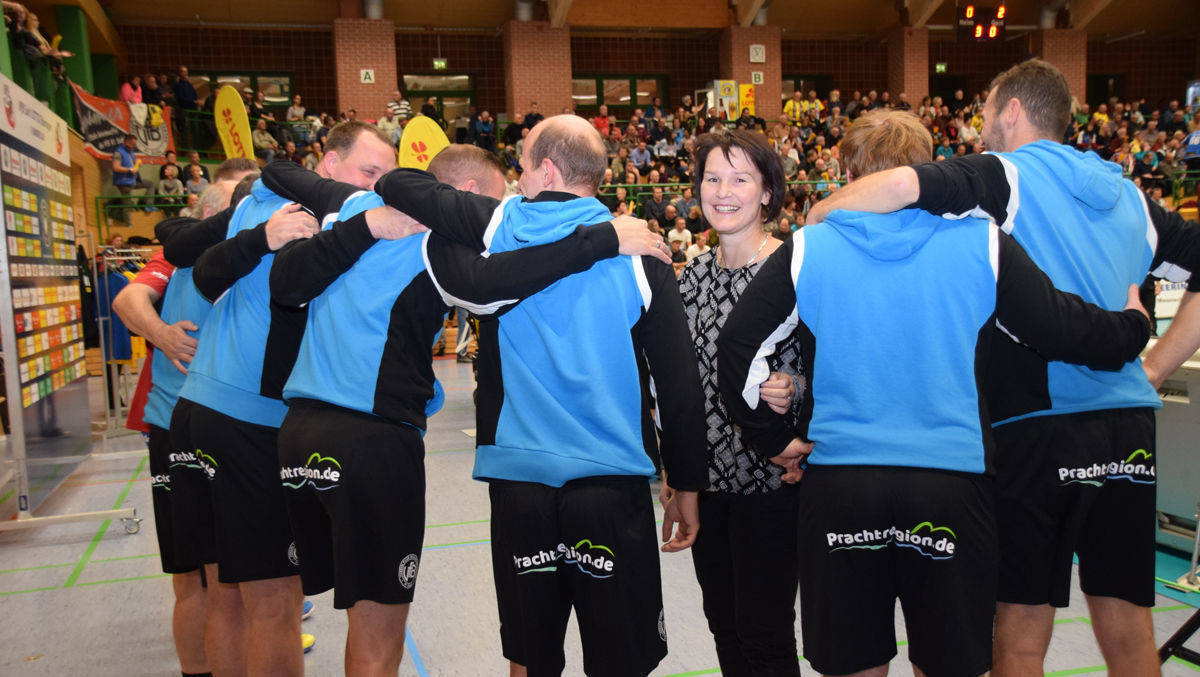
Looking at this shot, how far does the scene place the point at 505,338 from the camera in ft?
6.14

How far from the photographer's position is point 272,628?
2254 millimetres

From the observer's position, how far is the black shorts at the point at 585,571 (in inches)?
70.0

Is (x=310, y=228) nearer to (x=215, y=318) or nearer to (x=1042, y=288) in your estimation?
(x=215, y=318)

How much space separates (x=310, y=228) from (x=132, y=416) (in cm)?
196

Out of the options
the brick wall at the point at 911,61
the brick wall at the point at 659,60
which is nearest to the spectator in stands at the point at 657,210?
the brick wall at the point at 659,60

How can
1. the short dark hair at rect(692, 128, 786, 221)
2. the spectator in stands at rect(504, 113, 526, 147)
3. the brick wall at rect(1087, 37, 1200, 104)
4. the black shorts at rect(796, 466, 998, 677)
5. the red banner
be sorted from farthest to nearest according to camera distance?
the brick wall at rect(1087, 37, 1200, 104), the spectator in stands at rect(504, 113, 526, 147), the red banner, the short dark hair at rect(692, 128, 786, 221), the black shorts at rect(796, 466, 998, 677)

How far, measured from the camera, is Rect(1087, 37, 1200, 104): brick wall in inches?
1007

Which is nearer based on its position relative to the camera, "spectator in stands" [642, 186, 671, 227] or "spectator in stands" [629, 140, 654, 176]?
"spectator in stands" [642, 186, 671, 227]

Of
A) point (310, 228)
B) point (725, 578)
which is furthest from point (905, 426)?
point (310, 228)

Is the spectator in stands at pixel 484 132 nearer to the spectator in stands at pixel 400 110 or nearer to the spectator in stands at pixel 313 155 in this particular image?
the spectator in stands at pixel 400 110

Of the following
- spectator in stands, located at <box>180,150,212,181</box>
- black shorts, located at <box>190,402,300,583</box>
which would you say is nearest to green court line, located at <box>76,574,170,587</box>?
black shorts, located at <box>190,402,300,583</box>

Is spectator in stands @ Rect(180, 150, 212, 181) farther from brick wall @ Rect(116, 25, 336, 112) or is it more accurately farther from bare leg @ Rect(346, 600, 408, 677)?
bare leg @ Rect(346, 600, 408, 677)

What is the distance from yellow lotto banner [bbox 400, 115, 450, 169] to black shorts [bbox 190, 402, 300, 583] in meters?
5.60

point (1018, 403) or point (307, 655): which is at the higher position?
point (1018, 403)
